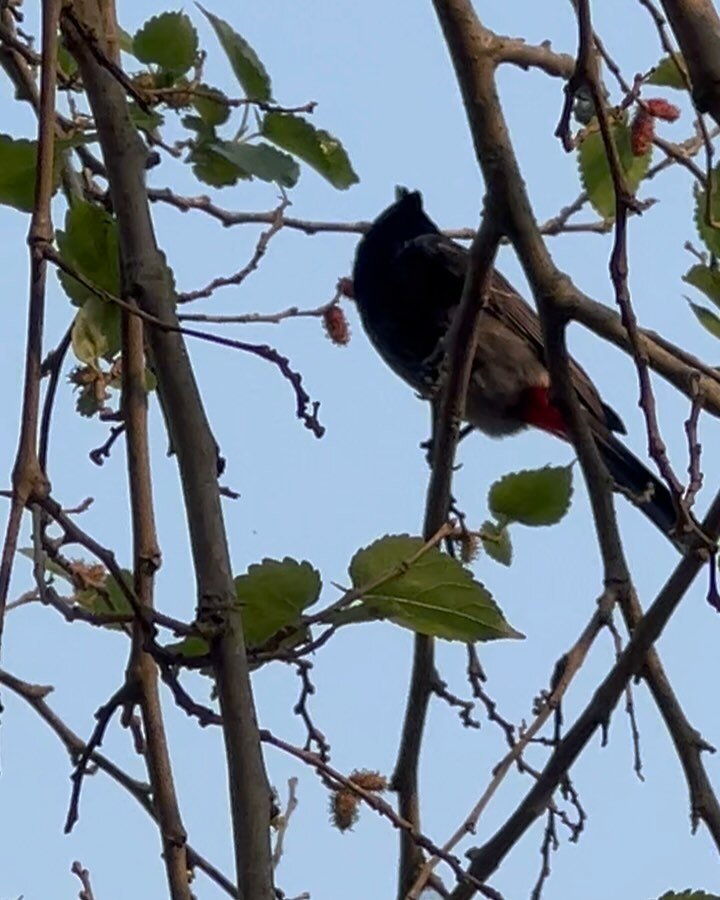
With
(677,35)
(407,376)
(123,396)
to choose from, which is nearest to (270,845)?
(123,396)

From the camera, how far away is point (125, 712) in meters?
1.67

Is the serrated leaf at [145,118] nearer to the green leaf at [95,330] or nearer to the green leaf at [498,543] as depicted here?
the green leaf at [95,330]

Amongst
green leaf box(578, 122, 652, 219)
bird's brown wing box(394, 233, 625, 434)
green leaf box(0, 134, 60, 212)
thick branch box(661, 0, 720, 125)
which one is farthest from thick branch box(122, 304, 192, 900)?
bird's brown wing box(394, 233, 625, 434)

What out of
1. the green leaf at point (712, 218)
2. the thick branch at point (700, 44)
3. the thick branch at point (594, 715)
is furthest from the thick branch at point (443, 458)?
the thick branch at point (700, 44)

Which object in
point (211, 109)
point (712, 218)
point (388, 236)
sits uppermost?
point (388, 236)

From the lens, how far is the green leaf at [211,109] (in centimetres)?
203

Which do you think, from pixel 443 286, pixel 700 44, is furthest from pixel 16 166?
pixel 443 286

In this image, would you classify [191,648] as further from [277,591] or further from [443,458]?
[443,458]

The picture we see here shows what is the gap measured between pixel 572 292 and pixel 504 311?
2.50 metres

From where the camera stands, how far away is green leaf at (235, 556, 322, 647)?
1544 mm

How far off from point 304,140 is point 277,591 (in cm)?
68

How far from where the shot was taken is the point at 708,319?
197 cm

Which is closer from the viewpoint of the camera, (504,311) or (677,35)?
(677,35)

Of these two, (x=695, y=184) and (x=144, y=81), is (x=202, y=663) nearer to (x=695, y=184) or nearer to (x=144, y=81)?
(x=144, y=81)
